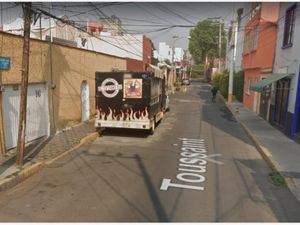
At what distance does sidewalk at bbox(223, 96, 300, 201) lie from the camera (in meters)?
7.06

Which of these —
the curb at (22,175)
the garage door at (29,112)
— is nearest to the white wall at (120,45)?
the garage door at (29,112)

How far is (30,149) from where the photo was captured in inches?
353

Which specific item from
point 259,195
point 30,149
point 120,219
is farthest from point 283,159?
point 30,149

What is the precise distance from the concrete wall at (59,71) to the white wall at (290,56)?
953 centimetres

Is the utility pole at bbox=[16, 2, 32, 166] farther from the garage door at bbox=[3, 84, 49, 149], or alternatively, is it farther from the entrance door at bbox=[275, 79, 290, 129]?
the entrance door at bbox=[275, 79, 290, 129]

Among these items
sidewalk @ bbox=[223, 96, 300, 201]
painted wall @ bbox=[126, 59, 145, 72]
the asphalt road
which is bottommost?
the asphalt road

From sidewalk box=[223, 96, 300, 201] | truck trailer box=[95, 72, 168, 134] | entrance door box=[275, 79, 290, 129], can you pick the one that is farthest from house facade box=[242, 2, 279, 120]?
truck trailer box=[95, 72, 168, 134]

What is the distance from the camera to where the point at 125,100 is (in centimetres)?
1120

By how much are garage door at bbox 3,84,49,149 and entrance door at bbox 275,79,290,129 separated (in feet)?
33.3

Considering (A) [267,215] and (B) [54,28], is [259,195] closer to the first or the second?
(A) [267,215]

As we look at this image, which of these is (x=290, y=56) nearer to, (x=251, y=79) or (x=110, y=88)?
(x=110, y=88)

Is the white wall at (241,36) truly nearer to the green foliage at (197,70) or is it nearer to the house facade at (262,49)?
the house facade at (262,49)

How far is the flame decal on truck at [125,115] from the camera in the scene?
11148mm

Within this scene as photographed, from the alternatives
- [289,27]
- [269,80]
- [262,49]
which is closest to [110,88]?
[269,80]
